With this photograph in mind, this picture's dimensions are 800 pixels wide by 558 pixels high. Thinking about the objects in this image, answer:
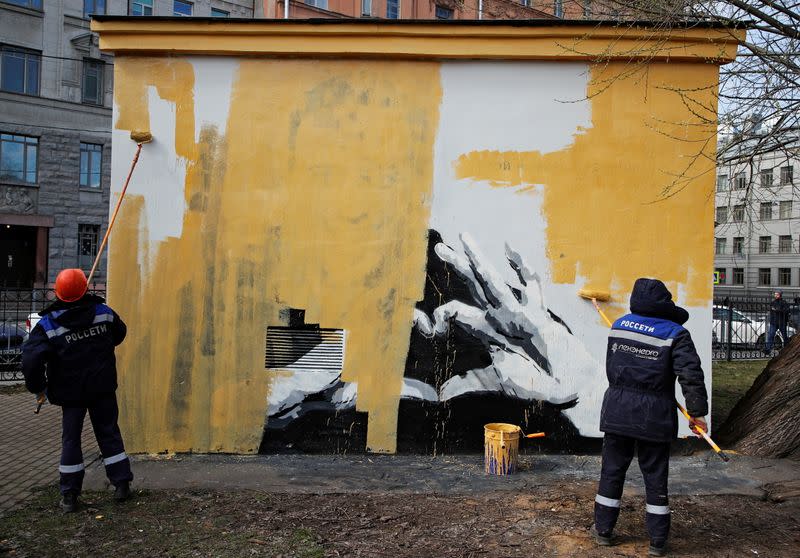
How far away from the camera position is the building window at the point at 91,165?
83.4 feet

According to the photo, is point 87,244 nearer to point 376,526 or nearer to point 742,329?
point 742,329

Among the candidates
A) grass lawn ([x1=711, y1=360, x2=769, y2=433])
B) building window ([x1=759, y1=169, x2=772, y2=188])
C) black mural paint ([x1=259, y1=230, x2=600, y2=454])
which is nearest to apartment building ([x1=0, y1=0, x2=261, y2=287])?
black mural paint ([x1=259, y1=230, x2=600, y2=454])

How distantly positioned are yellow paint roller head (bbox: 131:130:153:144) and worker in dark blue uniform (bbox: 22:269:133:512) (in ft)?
5.36

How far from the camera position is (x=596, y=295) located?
5898mm

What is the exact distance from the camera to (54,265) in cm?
2470

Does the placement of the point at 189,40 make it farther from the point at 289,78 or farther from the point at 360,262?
the point at 360,262

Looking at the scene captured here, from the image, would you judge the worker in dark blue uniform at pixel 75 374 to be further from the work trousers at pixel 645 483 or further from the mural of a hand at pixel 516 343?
the work trousers at pixel 645 483

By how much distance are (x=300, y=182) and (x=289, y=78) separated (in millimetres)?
1012

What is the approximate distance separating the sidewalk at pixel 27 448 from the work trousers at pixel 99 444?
56 centimetres

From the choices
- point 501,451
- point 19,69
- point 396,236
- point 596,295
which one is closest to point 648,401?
point 501,451

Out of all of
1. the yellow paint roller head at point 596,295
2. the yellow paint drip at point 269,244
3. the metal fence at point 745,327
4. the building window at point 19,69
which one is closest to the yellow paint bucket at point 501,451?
the yellow paint drip at point 269,244

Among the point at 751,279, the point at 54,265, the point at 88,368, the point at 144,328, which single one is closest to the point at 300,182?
the point at 144,328

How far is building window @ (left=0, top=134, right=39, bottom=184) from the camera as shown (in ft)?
78.2

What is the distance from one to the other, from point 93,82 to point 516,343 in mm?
25529
